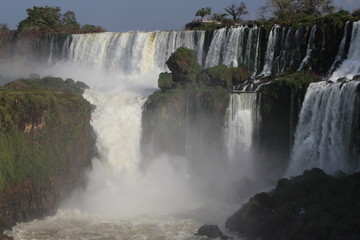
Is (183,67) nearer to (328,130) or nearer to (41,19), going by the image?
(328,130)

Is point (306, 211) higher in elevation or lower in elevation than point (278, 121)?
lower

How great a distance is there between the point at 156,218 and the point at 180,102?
8048 mm

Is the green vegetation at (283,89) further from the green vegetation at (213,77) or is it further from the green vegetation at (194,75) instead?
the green vegetation at (194,75)

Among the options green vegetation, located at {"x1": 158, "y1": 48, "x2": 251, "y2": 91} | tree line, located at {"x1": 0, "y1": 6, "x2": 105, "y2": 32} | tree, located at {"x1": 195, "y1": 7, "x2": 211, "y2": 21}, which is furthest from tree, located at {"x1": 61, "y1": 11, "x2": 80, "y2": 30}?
green vegetation, located at {"x1": 158, "y1": 48, "x2": 251, "y2": 91}

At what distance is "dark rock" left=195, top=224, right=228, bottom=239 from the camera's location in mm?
23203

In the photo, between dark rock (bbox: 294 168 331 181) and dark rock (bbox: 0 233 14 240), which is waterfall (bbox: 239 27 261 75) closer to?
dark rock (bbox: 294 168 331 181)

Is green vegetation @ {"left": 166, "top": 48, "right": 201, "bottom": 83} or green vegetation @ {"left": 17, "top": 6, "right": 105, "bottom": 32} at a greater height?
green vegetation @ {"left": 17, "top": 6, "right": 105, "bottom": 32}

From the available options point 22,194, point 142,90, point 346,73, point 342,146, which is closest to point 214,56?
point 142,90

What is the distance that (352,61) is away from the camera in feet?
102

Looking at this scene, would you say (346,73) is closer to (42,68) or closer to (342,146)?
(342,146)

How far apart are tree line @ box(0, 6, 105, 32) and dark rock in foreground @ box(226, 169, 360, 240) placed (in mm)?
38973

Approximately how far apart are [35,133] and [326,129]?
45.5 ft

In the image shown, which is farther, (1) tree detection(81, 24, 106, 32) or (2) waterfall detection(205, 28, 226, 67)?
(1) tree detection(81, 24, 106, 32)

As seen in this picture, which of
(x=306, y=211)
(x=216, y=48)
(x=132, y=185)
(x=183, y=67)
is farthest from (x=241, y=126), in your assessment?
(x=216, y=48)
